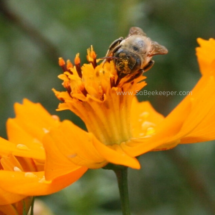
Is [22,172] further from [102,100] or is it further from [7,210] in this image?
[102,100]

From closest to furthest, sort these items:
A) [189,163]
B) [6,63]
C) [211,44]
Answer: [211,44] → [189,163] → [6,63]

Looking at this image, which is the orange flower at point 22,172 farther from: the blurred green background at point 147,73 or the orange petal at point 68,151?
the blurred green background at point 147,73

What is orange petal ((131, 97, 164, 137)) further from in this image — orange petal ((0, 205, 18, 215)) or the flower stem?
orange petal ((0, 205, 18, 215))

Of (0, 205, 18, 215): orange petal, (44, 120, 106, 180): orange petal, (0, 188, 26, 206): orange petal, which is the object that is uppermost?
(44, 120, 106, 180): orange petal

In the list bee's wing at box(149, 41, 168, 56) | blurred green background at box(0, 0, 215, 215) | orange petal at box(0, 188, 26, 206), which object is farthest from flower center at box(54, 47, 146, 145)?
blurred green background at box(0, 0, 215, 215)

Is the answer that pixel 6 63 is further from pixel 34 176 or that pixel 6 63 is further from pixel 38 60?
pixel 34 176

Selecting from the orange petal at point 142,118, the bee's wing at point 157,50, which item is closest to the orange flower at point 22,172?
the orange petal at point 142,118

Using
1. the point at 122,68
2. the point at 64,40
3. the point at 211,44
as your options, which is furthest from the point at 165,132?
the point at 64,40
